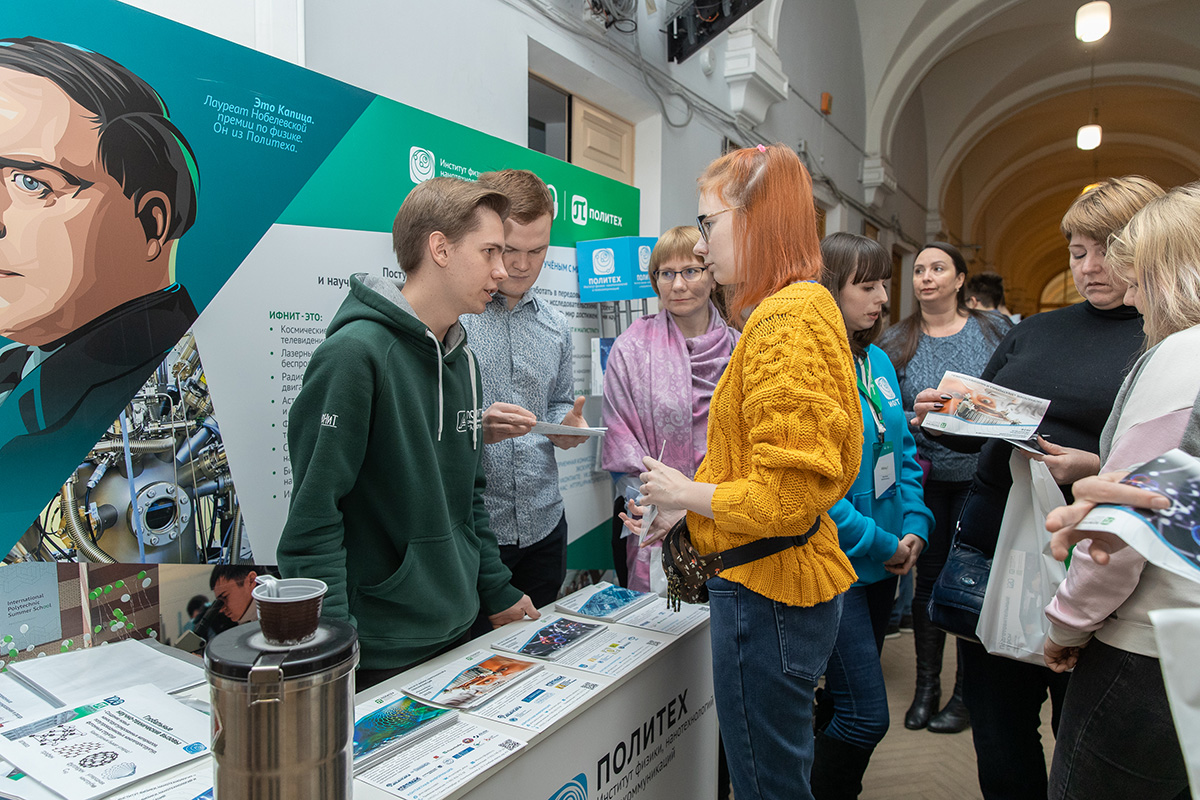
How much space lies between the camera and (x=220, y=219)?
68.6 inches

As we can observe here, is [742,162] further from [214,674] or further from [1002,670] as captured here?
[1002,670]

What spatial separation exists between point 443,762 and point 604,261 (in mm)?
2345

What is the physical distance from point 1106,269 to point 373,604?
1.90m

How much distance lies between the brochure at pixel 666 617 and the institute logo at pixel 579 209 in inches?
70.8

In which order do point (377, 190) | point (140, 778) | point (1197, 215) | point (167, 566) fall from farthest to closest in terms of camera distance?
point (377, 190) → point (167, 566) → point (1197, 215) → point (140, 778)

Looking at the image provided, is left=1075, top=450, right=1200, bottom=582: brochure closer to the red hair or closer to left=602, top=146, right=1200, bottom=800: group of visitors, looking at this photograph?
left=602, top=146, right=1200, bottom=800: group of visitors

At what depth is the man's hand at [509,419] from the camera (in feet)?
6.86

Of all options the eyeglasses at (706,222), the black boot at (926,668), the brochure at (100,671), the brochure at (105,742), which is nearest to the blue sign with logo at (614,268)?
the eyeglasses at (706,222)

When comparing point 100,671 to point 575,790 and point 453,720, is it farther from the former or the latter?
point 575,790

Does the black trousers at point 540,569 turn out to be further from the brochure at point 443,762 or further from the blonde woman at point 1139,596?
the blonde woman at point 1139,596

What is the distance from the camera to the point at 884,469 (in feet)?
6.97

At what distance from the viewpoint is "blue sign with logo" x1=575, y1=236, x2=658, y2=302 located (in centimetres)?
314

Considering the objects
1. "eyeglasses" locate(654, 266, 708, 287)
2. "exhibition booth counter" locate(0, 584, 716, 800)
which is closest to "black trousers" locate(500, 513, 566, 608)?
"exhibition booth counter" locate(0, 584, 716, 800)

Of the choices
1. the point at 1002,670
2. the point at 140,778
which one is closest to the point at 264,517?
the point at 140,778
